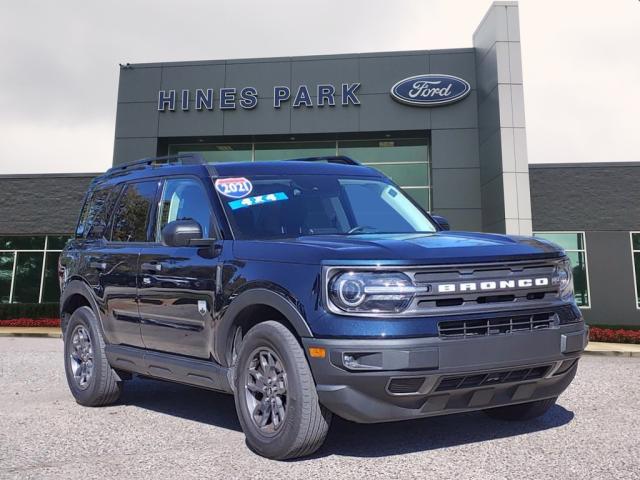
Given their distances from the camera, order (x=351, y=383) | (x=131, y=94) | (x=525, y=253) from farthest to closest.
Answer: (x=131, y=94) < (x=525, y=253) < (x=351, y=383)

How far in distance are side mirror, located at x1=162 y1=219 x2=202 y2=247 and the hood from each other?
0.96 feet

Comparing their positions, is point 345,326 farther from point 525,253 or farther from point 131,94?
point 131,94

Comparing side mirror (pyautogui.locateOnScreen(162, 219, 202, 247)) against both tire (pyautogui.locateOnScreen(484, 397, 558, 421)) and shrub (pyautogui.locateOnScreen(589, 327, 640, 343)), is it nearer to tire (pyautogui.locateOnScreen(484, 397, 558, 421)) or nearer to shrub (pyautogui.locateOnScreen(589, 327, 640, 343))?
tire (pyautogui.locateOnScreen(484, 397, 558, 421))

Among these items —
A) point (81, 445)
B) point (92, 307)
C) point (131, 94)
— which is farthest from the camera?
point (131, 94)

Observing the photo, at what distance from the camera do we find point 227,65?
22.7 meters

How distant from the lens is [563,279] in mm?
4215

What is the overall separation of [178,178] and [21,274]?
2136 centimetres

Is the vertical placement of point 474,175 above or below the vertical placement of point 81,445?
above

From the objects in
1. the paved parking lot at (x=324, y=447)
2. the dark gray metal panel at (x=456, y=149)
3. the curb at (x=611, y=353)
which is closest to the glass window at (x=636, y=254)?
the dark gray metal panel at (x=456, y=149)

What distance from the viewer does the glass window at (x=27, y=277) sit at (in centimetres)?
2383

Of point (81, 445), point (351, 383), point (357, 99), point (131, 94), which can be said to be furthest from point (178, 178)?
point (131, 94)

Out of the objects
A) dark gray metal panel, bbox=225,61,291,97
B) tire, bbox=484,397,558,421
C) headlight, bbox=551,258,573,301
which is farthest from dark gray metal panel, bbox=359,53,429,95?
headlight, bbox=551,258,573,301

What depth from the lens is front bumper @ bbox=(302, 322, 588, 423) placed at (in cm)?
352

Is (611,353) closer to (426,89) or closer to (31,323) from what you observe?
(426,89)
